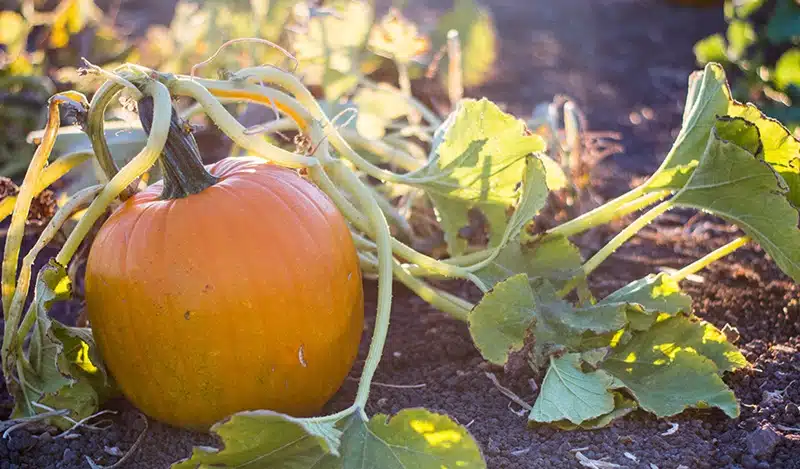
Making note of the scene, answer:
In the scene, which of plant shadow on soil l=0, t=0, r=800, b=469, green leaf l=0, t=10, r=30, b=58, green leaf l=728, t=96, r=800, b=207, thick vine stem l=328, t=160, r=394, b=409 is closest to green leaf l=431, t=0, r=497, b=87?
plant shadow on soil l=0, t=0, r=800, b=469

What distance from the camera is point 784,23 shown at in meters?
4.59

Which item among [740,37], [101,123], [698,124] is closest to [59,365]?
[101,123]

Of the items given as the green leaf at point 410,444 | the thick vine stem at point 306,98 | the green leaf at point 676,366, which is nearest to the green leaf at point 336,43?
the thick vine stem at point 306,98

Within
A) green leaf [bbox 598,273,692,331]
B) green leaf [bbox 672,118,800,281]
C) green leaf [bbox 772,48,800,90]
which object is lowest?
green leaf [bbox 772,48,800,90]

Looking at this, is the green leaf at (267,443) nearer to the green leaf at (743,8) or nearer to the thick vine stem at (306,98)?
the thick vine stem at (306,98)

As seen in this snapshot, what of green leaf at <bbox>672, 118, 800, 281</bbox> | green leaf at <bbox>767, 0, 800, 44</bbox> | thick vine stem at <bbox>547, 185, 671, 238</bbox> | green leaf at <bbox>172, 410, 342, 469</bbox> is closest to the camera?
green leaf at <bbox>172, 410, 342, 469</bbox>

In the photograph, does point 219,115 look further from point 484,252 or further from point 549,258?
point 549,258

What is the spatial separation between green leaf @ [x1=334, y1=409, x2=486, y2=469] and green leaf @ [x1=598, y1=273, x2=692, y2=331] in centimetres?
65

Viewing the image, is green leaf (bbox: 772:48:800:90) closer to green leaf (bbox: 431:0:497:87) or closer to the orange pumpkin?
green leaf (bbox: 431:0:497:87)

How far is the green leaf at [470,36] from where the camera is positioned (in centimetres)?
460

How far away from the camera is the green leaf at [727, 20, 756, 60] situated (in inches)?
190

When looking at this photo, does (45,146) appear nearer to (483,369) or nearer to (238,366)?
(238,366)

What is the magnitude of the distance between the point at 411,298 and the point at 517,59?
3.30m

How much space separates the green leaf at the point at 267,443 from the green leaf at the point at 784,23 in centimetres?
363
